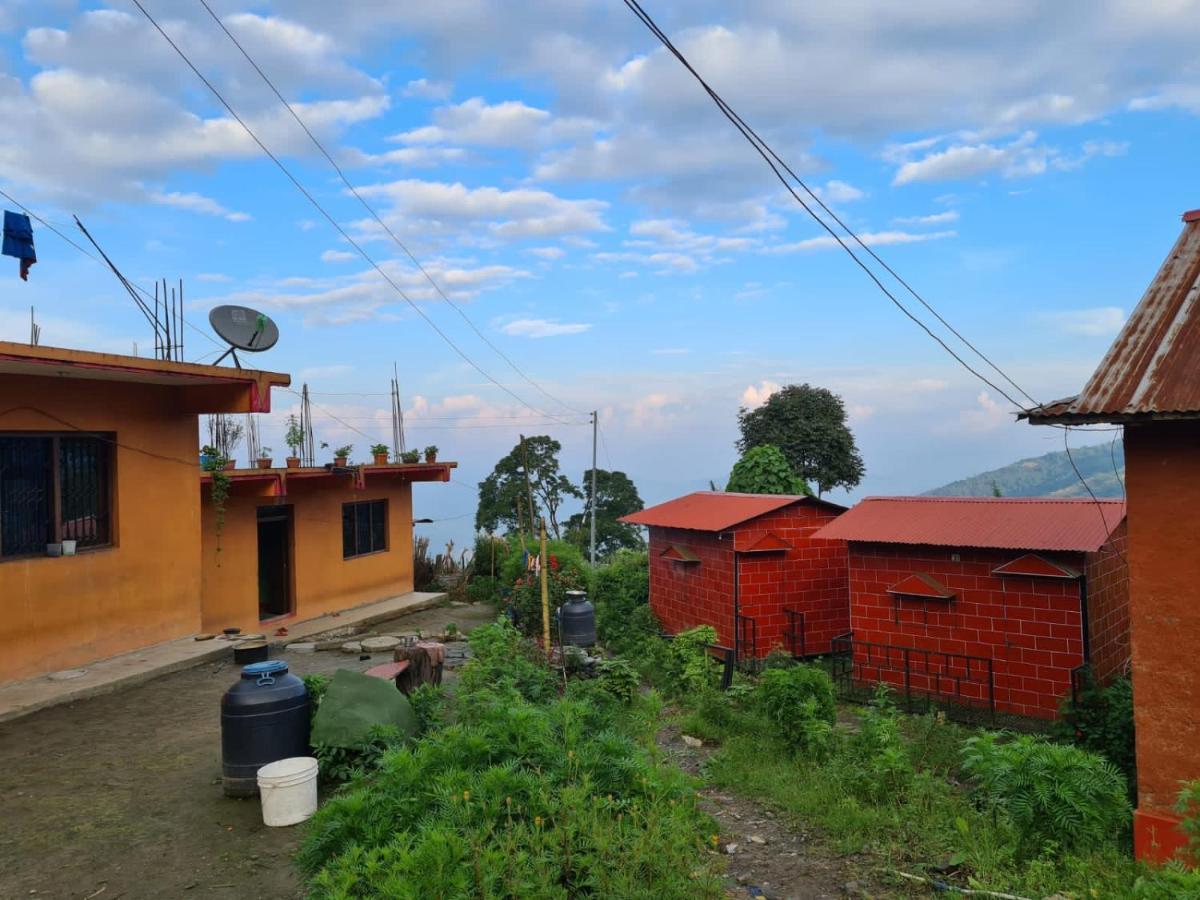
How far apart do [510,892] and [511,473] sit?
106 feet

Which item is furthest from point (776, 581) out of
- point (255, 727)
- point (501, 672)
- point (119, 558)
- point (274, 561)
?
point (119, 558)

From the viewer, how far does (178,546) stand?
12.2m

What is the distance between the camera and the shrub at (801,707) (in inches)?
323

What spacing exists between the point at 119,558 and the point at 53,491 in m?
1.27

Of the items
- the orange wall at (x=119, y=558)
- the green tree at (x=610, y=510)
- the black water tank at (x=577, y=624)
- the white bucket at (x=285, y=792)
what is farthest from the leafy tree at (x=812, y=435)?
the white bucket at (x=285, y=792)

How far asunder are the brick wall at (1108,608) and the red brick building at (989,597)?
17mm

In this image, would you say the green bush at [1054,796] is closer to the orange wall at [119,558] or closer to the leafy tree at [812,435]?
the orange wall at [119,558]

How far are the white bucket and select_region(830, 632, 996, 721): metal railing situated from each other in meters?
7.49

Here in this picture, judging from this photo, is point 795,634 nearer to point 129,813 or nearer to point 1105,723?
point 1105,723

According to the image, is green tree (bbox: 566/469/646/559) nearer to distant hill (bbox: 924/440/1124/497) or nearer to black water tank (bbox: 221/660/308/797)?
black water tank (bbox: 221/660/308/797)

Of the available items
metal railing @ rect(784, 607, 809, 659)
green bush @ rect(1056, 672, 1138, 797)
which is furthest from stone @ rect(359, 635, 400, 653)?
green bush @ rect(1056, 672, 1138, 797)

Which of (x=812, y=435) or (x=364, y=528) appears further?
(x=812, y=435)

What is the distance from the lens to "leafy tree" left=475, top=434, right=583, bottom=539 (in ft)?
114

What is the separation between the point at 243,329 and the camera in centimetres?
1271
